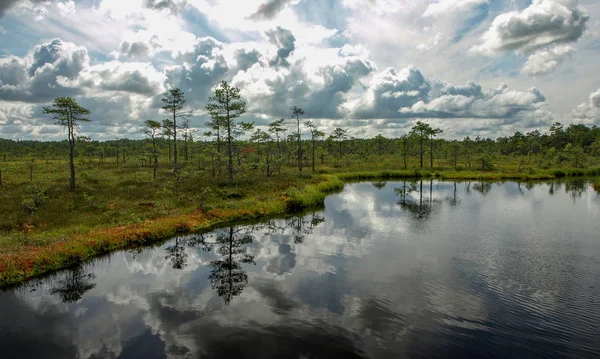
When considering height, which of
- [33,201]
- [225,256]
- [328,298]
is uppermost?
[33,201]

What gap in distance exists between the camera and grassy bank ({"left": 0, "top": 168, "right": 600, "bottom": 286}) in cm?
2123

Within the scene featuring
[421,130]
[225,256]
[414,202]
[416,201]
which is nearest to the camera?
[225,256]

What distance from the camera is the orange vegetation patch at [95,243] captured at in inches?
759

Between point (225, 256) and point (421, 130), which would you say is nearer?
point (225, 256)

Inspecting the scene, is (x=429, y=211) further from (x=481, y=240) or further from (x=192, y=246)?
(x=192, y=246)

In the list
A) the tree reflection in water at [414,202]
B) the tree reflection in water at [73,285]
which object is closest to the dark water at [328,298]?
the tree reflection in water at [73,285]

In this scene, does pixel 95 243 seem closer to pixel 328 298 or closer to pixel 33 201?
pixel 33 201

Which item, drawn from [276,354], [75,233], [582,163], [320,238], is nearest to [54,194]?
[75,233]

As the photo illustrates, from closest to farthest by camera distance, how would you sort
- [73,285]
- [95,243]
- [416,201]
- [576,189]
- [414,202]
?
1. [73,285]
2. [95,243]
3. [414,202]
4. [416,201]
5. [576,189]

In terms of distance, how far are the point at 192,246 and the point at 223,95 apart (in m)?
27.1

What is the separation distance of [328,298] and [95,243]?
60.0 feet

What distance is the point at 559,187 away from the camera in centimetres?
5806

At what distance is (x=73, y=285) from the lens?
18844 mm

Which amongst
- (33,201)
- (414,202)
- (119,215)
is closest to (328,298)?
(119,215)
